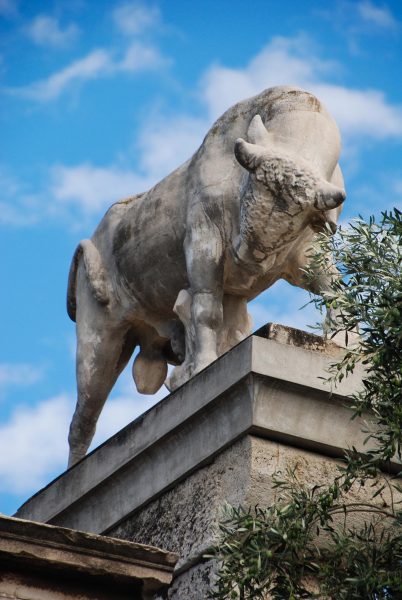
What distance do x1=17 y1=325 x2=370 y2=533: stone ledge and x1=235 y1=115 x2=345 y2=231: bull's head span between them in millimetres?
905

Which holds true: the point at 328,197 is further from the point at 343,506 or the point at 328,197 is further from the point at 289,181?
the point at 343,506

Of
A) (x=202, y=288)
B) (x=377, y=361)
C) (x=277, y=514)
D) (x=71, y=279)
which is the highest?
(x=71, y=279)

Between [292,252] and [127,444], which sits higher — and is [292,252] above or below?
above

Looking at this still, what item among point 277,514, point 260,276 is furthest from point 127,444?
point 277,514

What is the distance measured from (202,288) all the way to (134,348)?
69.6 inches

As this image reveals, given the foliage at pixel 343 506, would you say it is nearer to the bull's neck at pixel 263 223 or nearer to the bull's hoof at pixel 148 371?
the bull's neck at pixel 263 223

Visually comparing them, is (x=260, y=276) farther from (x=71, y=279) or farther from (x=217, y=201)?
(x=71, y=279)

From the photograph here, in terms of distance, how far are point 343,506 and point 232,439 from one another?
142 centimetres

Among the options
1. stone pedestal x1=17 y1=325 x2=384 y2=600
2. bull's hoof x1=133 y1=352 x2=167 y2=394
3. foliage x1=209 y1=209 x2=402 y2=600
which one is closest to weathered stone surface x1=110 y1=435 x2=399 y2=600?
stone pedestal x1=17 y1=325 x2=384 y2=600

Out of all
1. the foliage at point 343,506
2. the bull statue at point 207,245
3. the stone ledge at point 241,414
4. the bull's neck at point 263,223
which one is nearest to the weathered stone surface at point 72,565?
the foliage at point 343,506

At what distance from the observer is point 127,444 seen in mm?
11688

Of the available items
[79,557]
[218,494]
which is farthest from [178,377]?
[79,557]

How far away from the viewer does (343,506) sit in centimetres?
955

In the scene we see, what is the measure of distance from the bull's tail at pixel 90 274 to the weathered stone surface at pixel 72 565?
4.81 meters
